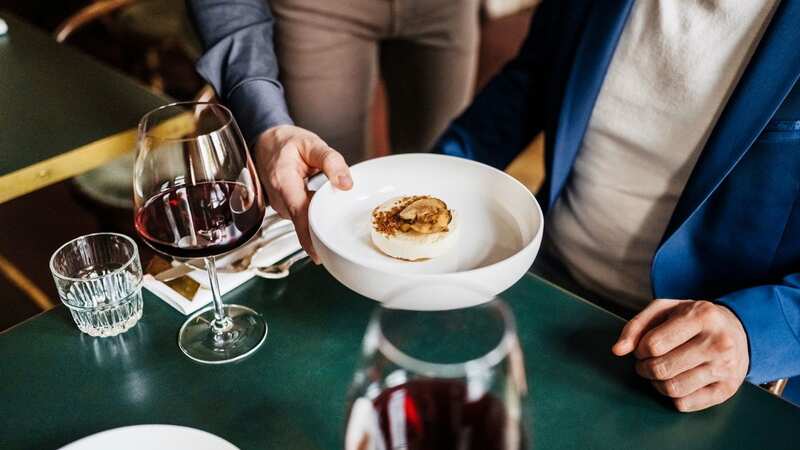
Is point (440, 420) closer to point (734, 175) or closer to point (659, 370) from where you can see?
point (659, 370)

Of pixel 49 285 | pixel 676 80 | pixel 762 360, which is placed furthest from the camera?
pixel 49 285

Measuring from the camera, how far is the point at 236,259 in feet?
3.49

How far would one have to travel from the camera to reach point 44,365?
0.91 meters

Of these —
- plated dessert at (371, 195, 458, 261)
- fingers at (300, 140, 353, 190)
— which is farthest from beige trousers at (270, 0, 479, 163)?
plated dessert at (371, 195, 458, 261)

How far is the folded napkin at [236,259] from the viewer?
99 centimetres

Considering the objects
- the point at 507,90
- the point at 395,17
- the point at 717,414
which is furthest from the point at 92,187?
the point at 717,414

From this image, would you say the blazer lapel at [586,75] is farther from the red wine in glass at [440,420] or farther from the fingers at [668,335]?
the red wine in glass at [440,420]

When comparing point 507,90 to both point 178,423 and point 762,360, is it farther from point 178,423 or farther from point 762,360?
point 178,423

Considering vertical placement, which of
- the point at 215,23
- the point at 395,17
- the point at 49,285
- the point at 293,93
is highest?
the point at 215,23

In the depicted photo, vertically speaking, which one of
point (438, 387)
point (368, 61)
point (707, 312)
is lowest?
point (368, 61)

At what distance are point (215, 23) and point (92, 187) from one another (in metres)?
0.67

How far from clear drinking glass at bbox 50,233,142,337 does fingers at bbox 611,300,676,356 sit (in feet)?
1.90

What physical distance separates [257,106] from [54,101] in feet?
1.45

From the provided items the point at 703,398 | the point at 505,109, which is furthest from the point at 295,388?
the point at 505,109
